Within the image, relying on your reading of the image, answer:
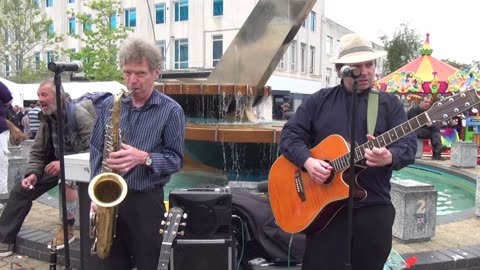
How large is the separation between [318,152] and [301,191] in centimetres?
29

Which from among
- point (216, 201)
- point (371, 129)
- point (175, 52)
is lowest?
point (216, 201)

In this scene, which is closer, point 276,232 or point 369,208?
point 369,208

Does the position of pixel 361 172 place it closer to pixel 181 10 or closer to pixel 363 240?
pixel 363 240

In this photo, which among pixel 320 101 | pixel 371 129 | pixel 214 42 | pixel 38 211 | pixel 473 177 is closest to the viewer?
pixel 371 129

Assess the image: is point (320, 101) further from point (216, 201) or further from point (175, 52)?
point (175, 52)

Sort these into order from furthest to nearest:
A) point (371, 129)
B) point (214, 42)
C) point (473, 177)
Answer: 1. point (214, 42)
2. point (473, 177)
3. point (371, 129)

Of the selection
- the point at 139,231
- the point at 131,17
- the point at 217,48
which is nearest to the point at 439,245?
the point at 139,231

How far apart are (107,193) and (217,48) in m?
26.6

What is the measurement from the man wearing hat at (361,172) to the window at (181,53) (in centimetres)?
2734

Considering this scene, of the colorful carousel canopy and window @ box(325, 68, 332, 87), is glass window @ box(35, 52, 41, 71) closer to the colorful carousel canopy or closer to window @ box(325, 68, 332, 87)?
window @ box(325, 68, 332, 87)

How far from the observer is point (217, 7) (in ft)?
92.4

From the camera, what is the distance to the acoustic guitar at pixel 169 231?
8.02ft

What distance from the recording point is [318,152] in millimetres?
2619

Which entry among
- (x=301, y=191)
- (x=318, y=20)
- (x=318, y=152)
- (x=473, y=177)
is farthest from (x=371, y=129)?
(x=318, y=20)
